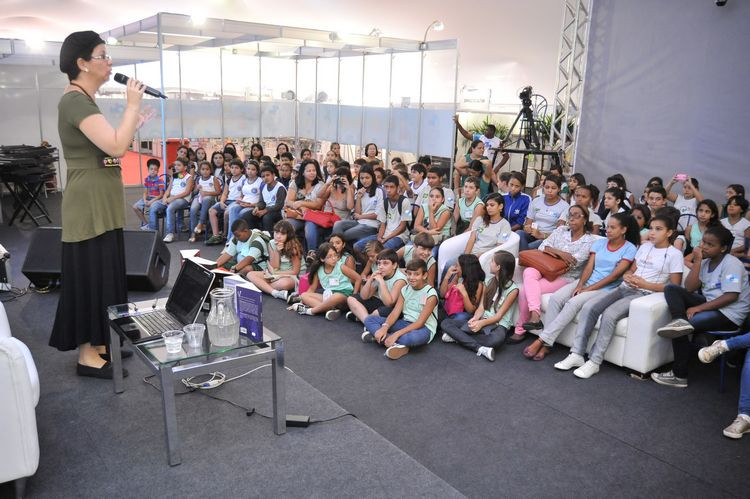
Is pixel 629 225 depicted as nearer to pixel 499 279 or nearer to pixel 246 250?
pixel 499 279

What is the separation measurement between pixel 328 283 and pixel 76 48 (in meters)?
2.82

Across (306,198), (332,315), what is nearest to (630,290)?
(332,315)

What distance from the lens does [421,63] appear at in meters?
9.27

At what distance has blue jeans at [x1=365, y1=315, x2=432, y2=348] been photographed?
4270mm

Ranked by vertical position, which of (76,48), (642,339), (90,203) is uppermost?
(76,48)

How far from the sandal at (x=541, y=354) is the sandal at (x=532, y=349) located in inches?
0.6

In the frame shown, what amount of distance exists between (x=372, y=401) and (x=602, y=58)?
616 cm

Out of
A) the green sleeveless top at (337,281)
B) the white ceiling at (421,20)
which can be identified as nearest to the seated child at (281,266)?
the green sleeveless top at (337,281)

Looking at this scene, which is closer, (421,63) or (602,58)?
(602,58)

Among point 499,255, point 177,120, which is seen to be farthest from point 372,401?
point 177,120

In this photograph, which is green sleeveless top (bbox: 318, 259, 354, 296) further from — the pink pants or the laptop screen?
the laptop screen

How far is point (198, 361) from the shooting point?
7.90ft

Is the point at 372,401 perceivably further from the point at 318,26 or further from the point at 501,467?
the point at 318,26

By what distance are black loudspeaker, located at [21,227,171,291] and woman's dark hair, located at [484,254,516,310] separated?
2868mm
